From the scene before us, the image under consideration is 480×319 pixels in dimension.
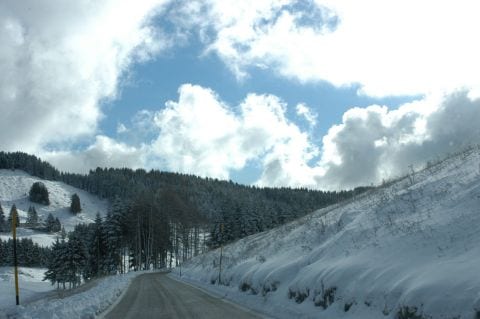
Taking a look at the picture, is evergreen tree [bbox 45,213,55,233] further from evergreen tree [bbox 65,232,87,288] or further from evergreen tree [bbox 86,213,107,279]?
evergreen tree [bbox 65,232,87,288]

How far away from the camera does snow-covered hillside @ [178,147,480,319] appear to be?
8.57 m

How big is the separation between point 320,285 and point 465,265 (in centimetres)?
509

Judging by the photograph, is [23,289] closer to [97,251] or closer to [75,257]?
[75,257]

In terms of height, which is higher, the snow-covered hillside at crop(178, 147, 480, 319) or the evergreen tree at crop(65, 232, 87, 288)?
the snow-covered hillside at crop(178, 147, 480, 319)

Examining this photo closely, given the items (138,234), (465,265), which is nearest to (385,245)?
(465,265)

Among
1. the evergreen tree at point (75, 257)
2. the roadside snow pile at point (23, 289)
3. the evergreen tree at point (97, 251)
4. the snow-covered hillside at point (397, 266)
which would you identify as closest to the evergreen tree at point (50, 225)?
the roadside snow pile at point (23, 289)

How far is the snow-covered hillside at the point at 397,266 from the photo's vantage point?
8.57 meters

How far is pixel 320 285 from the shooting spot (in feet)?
43.2

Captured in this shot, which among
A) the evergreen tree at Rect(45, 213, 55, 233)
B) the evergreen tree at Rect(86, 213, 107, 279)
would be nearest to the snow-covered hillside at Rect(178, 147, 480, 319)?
the evergreen tree at Rect(86, 213, 107, 279)

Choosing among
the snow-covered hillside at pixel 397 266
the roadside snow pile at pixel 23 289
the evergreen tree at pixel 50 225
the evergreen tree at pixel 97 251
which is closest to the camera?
the snow-covered hillside at pixel 397 266

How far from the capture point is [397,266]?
35.8ft

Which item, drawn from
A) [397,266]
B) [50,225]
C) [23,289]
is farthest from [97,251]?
[50,225]

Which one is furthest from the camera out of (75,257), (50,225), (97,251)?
(50,225)

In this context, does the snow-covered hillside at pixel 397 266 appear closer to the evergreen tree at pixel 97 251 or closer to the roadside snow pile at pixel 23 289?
the roadside snow pile at pixel 23 289
